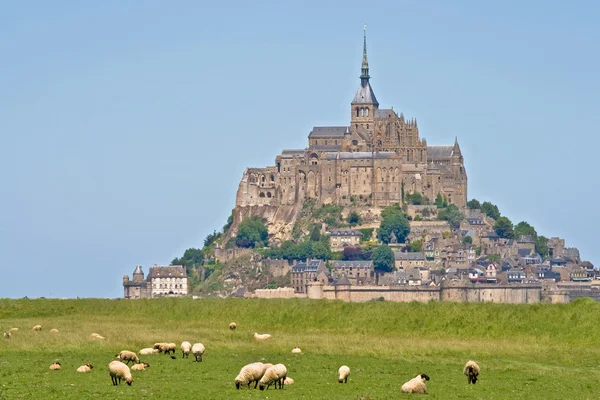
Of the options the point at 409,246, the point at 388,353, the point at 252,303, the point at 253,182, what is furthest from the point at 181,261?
the point at 388,353

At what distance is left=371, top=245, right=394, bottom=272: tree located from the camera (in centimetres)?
17043

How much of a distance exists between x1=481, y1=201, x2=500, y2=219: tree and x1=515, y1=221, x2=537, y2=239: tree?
321 centimetres

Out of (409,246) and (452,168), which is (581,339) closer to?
(409,246)

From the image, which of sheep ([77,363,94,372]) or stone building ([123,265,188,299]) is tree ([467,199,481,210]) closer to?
stone building ([123,265,188,299])

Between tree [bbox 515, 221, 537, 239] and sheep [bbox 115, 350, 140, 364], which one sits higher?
tree [bbox 515, 221, 537, 239]

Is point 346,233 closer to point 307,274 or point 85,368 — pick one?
point 307,274

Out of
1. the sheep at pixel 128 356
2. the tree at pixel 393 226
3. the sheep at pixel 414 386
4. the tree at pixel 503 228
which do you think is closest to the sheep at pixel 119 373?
the sheep at pixel 128 356

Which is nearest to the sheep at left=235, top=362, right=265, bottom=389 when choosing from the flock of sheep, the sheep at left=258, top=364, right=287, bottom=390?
the flock of sheep

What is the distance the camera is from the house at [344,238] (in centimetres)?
17888

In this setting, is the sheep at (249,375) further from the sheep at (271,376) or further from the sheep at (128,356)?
the sheep at (128,356)

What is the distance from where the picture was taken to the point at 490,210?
634ft

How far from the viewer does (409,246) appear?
584 feet

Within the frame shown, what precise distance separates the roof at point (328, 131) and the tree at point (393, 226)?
20085mm

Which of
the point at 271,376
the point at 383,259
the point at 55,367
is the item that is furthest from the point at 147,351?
the point at 383,259
